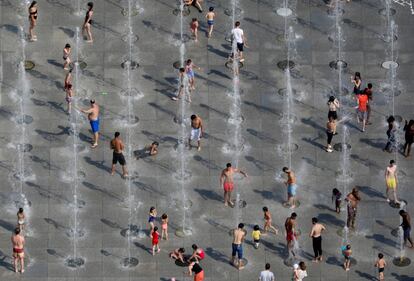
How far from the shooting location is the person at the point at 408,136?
66188 millimetres

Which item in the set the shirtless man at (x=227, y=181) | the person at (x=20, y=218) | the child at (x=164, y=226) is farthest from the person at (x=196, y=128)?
the person at (x=20, y=218)

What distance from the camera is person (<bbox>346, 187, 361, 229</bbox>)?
62.7 metres

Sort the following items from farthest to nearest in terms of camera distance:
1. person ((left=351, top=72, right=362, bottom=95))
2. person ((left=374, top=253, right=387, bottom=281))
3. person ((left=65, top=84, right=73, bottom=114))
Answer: person ((left=351, top=72, right=362, bottom=95)) < person ((left=65, top=84, right=73, bottom=114)) < person ((left=374, top=253, right=387, bottom=281))

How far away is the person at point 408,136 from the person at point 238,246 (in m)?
8.42

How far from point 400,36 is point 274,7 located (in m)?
5.55

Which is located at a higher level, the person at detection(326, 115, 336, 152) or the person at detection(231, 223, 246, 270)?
the person at detection(326, 115, 336, 152)

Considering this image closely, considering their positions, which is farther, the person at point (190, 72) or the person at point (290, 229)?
the person at point (190, 72)

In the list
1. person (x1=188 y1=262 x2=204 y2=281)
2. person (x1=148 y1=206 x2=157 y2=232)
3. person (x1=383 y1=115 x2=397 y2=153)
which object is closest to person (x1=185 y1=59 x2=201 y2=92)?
person (x1=383 y1=115 x2=397 y2=153)

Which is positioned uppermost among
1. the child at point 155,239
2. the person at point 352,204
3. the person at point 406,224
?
the person at point 352,204

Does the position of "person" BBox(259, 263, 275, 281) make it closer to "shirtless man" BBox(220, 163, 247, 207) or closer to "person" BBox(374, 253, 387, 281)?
"person" BBox(374, 253, 387, 281)

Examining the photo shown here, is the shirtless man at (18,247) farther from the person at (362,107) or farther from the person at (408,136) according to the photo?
the person at (408,136)

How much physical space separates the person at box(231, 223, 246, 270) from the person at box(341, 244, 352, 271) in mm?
3548

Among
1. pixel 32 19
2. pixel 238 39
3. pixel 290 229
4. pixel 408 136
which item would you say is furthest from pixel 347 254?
pixel 32 19

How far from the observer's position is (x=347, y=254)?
200ft
